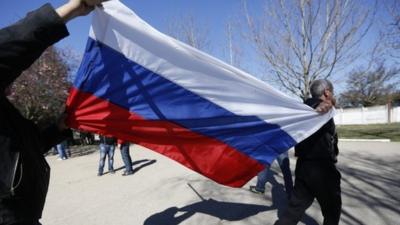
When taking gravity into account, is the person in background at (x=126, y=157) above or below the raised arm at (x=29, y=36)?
below

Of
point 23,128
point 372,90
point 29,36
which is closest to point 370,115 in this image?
point 372,90

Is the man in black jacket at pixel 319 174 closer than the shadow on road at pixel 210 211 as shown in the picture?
Yes

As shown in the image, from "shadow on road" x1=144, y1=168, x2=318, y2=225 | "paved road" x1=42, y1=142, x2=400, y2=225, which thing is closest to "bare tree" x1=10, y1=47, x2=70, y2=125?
"paved road" x1=42, y1=142, x2=400, y2=225

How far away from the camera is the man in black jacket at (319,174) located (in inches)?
144

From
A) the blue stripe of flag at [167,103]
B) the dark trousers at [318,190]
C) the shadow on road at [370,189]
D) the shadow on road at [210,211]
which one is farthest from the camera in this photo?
the shadow on road at [210,211]

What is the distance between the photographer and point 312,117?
391cm

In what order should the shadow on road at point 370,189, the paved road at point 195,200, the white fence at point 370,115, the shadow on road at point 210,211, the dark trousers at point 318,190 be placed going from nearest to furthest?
the dark trousers at point 318,190 → the shadow on road at point 370,189 → the paved road at point 195,200 → the shadow on road at point 210,211 → the white fence at point 370,115

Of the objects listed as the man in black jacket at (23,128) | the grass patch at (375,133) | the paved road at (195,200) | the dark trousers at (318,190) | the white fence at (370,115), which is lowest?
the white fence at (370,115)

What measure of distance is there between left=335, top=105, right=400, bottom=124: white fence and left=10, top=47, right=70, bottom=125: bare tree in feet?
101

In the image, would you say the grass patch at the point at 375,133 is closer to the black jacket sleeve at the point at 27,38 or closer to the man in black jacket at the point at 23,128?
the man in black jacket at the point at 23,128

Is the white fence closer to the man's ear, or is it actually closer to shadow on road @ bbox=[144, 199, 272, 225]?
shadow on road @ bbox=[144, 199, 272, 225]

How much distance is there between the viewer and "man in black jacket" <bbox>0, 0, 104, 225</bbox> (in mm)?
1407

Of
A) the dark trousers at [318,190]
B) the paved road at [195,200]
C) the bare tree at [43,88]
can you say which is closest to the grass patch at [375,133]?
the paved road at [195,200]

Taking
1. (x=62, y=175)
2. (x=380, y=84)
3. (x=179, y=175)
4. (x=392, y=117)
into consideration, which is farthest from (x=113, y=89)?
(x=380, y=84)
